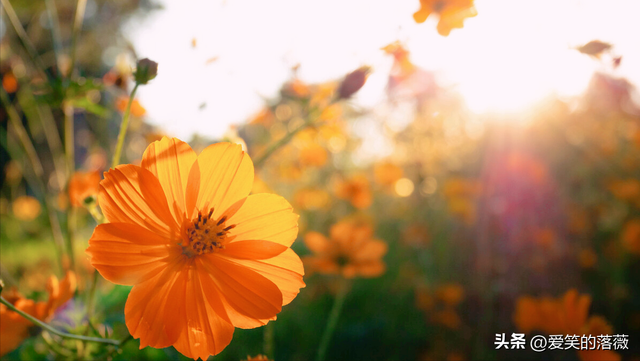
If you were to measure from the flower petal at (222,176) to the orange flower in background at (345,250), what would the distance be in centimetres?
75

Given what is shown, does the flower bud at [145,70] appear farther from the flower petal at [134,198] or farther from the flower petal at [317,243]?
the flower petal at [317,243]

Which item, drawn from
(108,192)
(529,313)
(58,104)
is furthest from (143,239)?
(529,313)

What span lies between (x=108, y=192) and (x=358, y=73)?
65 centimetres

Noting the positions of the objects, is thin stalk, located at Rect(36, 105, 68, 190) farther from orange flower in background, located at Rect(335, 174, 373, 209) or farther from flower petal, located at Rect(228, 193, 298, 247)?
orange flower in background, located at Rect(335, 174, 373, 209)

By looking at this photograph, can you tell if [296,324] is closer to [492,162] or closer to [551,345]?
[551,345]

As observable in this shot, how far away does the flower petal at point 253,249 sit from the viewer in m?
0.65

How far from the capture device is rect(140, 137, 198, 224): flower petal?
64cm

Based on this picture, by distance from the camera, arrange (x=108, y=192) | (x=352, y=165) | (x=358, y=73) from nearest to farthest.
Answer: (x=108, y=192)
(x=358, y=73)
(x=352, y=165)

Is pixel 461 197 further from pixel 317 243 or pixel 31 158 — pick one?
pixel 31 158

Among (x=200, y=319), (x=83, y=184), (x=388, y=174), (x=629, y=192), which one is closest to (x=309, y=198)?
(x=388, y=174)

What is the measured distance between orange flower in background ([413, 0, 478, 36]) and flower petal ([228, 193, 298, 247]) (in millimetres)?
662

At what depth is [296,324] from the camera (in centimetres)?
181

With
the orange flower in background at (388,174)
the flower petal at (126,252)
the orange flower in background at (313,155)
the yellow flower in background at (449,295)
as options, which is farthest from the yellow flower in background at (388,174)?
the flower petal at (126,252)

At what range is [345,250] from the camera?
1457 mm
